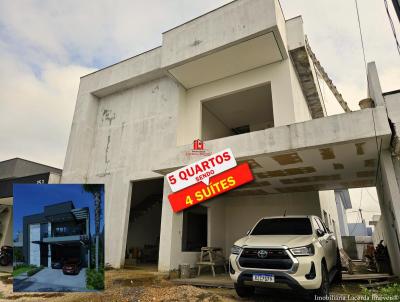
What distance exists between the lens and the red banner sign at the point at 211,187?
10.5m

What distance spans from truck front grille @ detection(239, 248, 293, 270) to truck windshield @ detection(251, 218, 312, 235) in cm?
120

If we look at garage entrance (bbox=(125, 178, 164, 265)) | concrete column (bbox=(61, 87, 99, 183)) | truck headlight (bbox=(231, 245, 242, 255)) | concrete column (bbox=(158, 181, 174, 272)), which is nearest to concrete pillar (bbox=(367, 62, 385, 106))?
truck headlight (bbox=(231, 245, 242, 255))

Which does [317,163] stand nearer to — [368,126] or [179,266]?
[368,126]

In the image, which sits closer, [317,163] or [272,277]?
[272,277]

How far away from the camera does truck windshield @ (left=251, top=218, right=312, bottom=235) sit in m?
7.20

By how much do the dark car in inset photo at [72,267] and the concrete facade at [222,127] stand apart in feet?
16.4

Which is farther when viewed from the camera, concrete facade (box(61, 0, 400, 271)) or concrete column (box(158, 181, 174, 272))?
concrete column (box(158, 181, 174, 272))

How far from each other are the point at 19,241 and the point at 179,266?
6575mm

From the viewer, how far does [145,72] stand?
1577cm

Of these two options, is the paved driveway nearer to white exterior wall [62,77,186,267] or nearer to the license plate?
the license plate

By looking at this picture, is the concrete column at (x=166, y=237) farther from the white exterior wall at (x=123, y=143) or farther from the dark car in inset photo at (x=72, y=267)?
the dark car in inset photo at (x=72, y=267)

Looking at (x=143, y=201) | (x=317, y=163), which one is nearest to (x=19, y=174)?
(x=143, y=201)

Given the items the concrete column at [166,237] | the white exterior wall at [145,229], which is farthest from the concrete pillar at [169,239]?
the white exterior wall at [145,229]

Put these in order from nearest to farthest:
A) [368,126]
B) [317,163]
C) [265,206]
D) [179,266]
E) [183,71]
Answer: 1. [368,126]
2. [317,163]
3. [179,266]
4. [183,71]
5. [265,206]
